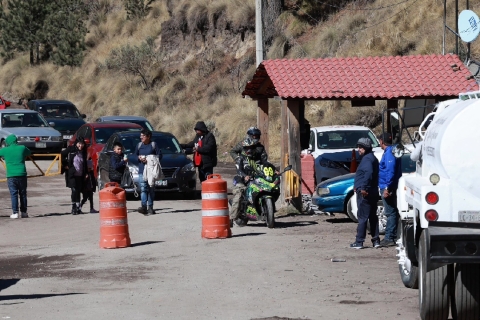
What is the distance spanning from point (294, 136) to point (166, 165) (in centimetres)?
424

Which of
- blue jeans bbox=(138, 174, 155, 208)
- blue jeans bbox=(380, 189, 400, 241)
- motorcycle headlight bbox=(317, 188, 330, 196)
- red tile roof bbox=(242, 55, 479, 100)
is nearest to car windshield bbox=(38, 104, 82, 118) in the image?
red tile roof bbox=(242, 55, 479, 100)

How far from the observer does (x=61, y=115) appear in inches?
1647

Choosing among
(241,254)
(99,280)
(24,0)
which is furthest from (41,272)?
(24,0)

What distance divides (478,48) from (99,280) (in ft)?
79.5

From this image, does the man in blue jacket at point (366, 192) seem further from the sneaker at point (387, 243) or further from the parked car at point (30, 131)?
the parked car at point (30, 131)

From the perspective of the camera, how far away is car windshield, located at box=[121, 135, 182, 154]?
24.7 m

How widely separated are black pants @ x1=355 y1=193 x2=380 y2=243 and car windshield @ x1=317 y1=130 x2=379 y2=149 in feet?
28.3

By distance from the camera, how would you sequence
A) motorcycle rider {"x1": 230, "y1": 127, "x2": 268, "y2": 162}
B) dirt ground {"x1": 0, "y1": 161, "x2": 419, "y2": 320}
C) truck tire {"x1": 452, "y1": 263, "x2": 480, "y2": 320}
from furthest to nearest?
1. motorcycle rider {"x1": 230, "y1": 127, "x2": 268, "y2": 162}
2. dirt ground {"x1": 0, "y1": 161, "x2": 419, "y2": 320}
3. truck tire {"x1": 452, "y1": 263, "x2": 480, "y2": 320}

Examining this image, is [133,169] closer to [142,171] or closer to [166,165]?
[166,165]

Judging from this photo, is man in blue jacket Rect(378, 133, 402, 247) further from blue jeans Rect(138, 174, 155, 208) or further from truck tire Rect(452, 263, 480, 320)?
blue jeans Rect(138, 174, 155, 208)

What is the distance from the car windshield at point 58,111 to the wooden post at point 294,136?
74.4 ft

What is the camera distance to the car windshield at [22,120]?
35.4 metres

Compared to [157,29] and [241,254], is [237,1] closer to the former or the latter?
[157,29]

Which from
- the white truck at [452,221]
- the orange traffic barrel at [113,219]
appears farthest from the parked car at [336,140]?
the white truck at [452,221]
